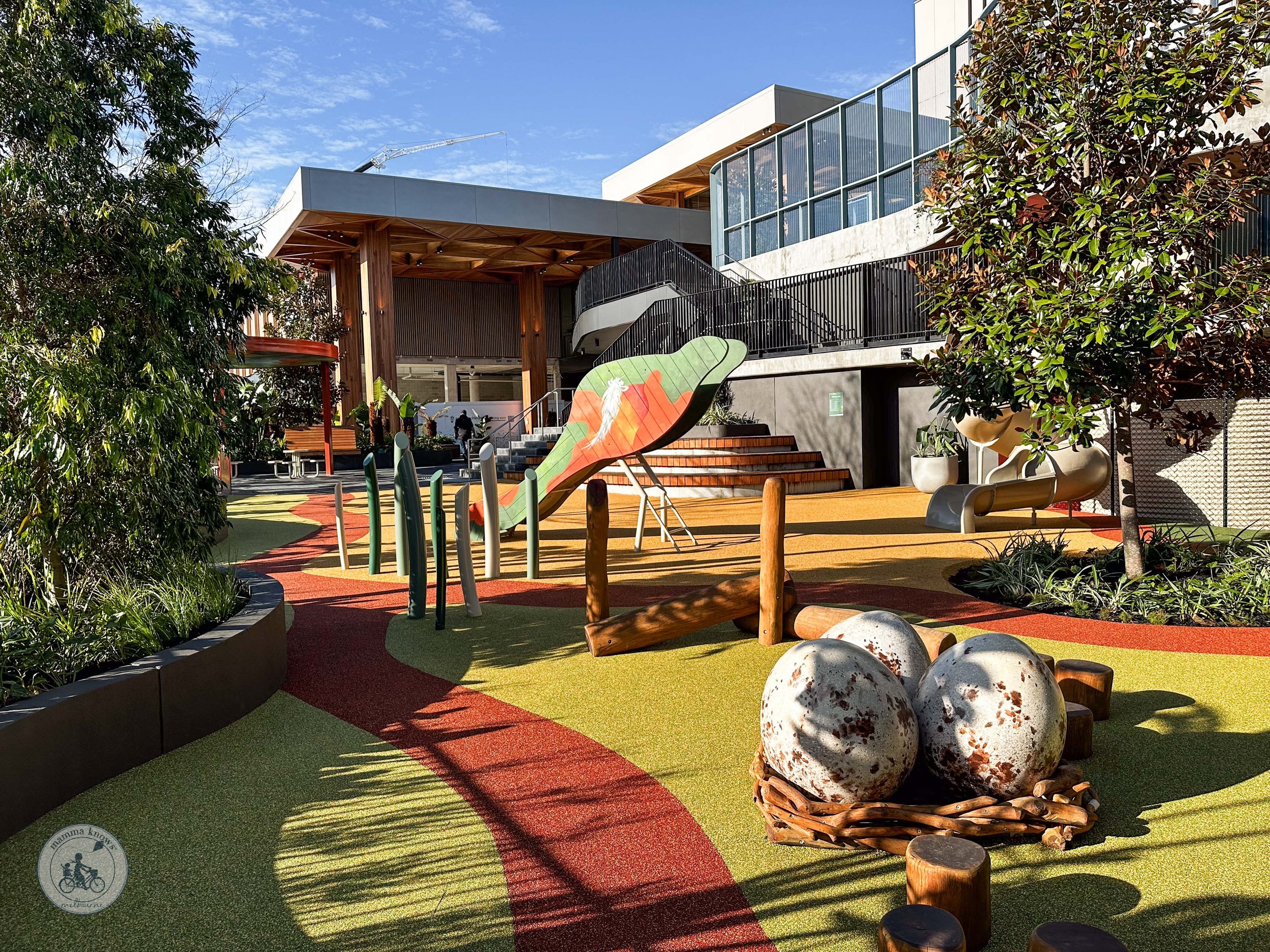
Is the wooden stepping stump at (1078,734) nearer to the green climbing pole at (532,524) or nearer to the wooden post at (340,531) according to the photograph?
the green climbing pole at (532,524)

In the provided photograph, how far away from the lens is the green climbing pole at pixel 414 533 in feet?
23.2

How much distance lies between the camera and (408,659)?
6.20 metres

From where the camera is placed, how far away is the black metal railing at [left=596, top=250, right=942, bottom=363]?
1659 centimetres

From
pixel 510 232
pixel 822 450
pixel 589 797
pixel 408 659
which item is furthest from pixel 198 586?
pixel 510 232

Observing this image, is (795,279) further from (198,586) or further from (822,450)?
(198,586)

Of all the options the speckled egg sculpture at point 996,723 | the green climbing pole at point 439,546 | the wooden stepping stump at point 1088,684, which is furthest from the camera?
the green climbing pole at point 439,546

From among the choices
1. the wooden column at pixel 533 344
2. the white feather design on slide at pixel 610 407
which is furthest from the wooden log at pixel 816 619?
the wooden column at pixel 533 344

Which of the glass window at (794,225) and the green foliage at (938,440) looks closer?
the green foliage at (938,440)

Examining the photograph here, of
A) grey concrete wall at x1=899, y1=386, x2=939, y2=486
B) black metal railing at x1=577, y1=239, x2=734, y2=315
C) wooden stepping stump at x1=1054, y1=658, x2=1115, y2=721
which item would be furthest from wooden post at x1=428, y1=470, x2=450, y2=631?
black metal railing at x1=577, y1=239, x2=734, y2=315

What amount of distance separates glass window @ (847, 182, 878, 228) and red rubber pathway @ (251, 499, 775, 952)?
638 inches

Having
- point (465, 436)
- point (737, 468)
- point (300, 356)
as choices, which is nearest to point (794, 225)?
point (737, 468)

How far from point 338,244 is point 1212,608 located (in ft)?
103

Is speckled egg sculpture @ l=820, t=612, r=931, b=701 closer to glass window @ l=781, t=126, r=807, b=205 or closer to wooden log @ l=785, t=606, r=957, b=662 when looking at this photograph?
wooden log @ l=785, t=606, r=957, b=662

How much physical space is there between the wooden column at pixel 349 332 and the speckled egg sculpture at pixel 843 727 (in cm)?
2891
